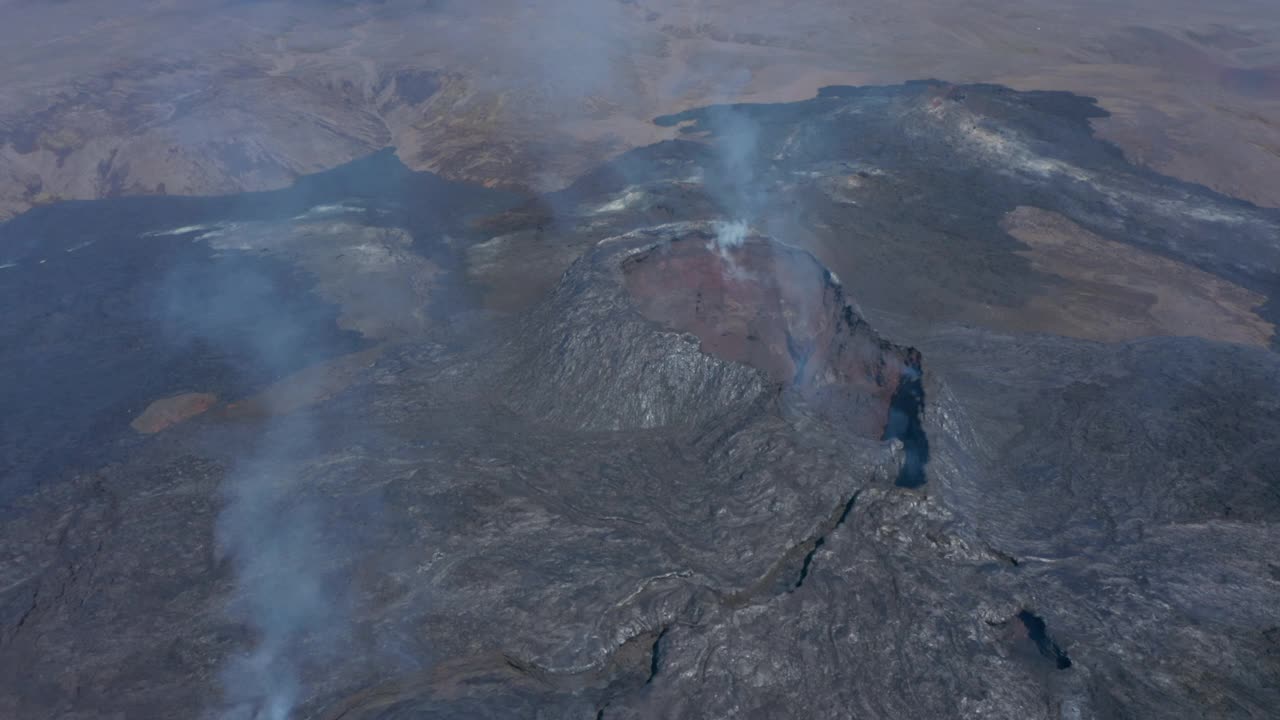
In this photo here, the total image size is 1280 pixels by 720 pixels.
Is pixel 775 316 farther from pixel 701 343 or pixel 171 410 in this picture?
pixel 171 410

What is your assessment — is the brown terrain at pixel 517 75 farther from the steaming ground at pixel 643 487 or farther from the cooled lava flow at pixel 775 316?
the cooled lava flow at pixel 775 316

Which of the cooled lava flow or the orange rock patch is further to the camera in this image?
the orange rock patch

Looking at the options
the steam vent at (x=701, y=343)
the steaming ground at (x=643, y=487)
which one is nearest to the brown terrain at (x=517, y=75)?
the steaming ground at (x=643, y=487)

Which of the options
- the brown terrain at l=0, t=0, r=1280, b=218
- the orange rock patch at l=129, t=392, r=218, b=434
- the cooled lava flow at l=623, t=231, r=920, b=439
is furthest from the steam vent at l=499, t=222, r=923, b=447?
the brown terrain at l=0, t=0, r=1280, b=218

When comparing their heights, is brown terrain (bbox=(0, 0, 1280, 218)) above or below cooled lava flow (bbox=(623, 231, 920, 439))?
above

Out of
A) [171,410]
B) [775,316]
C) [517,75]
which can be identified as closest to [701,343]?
[775,316]

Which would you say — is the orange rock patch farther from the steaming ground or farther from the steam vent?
the steam vent

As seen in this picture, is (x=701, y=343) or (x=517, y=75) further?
(x=517, y=75)
